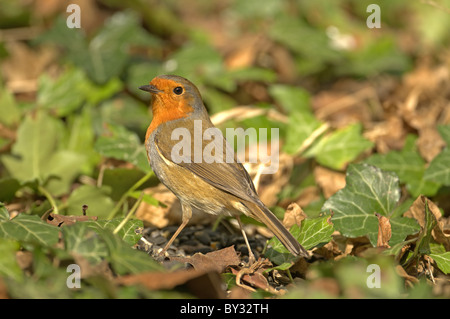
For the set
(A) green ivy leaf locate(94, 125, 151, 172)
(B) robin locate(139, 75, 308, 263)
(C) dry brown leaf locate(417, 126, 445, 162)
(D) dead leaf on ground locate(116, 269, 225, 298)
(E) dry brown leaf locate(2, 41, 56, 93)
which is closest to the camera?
(D) dead leaf on ground locate(116, 269, 225, 298)

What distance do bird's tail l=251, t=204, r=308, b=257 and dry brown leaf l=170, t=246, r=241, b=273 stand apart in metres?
0.25

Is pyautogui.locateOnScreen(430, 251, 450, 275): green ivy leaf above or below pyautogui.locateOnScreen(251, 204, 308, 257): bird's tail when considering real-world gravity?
below

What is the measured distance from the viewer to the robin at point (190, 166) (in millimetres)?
3371

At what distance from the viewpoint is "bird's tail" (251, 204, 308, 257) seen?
289 centimetres

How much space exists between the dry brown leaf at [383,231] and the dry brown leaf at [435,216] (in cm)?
22

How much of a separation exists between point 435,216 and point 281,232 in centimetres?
88

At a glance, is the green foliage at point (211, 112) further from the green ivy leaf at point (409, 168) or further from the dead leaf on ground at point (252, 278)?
the dead leaf on ground at point (252, 278)

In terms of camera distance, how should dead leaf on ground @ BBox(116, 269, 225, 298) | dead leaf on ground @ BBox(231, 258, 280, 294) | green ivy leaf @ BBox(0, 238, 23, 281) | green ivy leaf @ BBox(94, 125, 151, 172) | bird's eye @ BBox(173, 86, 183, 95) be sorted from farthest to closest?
green ivy leaf @ BBox(94, 125, 151, 172) → bird's eye @ BBox(173, 86, 183, 95) → dead leaf on ground @ BBox(231, 258, 280, 294) → green ivy leaf @ BBox(0, 238, 23, 281) → dead leaf on ground @ BBox(116, 269, 225, 298)

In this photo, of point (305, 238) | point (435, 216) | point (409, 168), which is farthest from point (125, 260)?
point (409, 168)

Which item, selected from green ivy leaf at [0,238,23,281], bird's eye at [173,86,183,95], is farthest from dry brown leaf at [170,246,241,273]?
bird's eye at [173,86,183,95]

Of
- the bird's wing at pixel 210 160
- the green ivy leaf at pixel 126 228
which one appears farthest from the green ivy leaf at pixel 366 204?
the green ivy leaf at pixel 126 228

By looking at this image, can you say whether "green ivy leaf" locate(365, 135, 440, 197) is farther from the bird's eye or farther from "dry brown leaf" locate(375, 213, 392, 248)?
the bird's eye

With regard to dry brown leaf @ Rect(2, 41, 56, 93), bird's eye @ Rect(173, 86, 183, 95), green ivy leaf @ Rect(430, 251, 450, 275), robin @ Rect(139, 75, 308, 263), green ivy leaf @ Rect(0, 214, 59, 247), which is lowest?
green ivy leaf @ Rect(430, 251, 450, 275)
